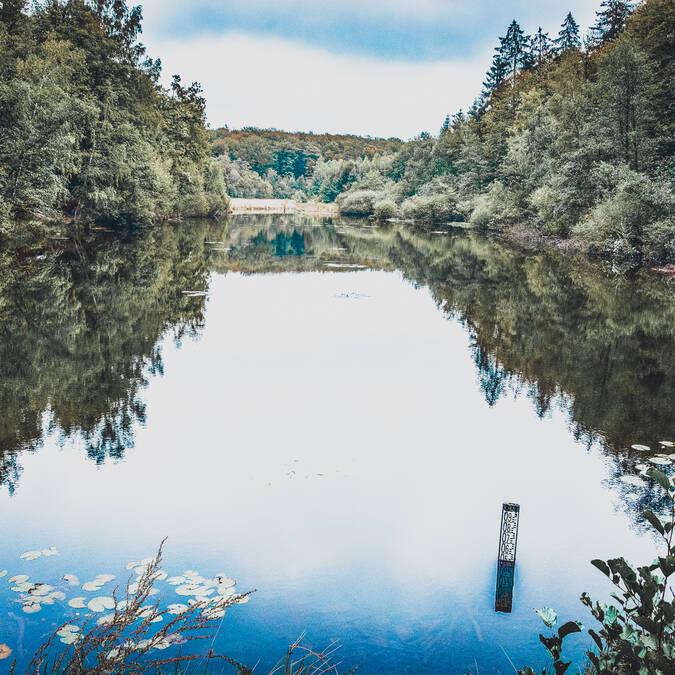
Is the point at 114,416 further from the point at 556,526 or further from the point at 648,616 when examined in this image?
the point at 648,616

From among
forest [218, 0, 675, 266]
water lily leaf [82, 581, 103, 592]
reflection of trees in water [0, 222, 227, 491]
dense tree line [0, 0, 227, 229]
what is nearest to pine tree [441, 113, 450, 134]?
forest [218, 0, 675, 266]

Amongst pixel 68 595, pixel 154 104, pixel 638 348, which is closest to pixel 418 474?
pixel 68 595

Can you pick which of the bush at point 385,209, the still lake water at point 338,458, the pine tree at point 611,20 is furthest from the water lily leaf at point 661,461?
the bush at point 385,209

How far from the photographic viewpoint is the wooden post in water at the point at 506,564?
4.96 meters

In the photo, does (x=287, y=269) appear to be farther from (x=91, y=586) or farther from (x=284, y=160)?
(x=284, y=160)

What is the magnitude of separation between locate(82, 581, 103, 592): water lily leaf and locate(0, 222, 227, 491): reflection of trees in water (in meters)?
2.21

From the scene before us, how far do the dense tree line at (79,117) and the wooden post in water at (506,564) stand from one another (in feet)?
78.0

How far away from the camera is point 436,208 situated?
59406 mm

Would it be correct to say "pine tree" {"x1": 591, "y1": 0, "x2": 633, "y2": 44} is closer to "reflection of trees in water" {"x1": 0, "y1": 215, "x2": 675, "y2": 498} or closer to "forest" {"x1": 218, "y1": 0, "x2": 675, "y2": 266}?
"forest" {"x1": 218, "y1": 0, "x2": 675, "y2": 266}

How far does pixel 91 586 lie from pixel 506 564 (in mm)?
3176

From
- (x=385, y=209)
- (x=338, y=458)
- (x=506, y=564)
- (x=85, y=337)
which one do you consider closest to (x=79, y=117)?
(x=85, y=337)

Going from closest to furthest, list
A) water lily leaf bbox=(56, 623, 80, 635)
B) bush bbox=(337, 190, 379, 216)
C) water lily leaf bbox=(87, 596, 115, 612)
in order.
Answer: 1. water lily leaf bbox=(56, 623, 80, 635)
2. water lily leaf bbox=(87, 596, 115, 612)
3. bush bbox=(337, 190, 379, 216)

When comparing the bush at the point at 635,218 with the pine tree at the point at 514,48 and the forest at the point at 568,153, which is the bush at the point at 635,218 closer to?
the forest at the point at 568,153

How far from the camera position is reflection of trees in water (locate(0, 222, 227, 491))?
8164 millimetres
